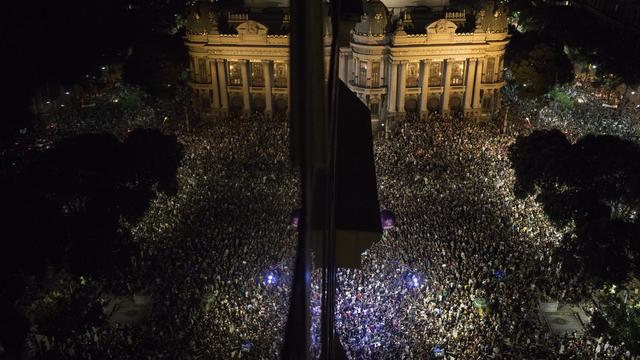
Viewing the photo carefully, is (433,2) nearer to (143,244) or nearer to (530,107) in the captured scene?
(530,107)

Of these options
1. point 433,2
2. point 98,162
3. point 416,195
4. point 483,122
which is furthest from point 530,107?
point 98,162

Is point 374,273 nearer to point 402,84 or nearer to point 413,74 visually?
point 402,84

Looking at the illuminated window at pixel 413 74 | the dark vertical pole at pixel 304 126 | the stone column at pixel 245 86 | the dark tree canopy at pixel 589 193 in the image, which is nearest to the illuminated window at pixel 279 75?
the stone column at pixel 245 86

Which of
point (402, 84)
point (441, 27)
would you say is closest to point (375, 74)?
point (402, 84)

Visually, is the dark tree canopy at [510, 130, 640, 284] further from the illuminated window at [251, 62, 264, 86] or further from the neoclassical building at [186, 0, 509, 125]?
the illuminated window at [251, 62, 264, 86]

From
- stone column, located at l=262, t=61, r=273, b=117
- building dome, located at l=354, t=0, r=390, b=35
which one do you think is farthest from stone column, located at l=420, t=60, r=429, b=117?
stone column, located at l=262, t=61, r=273, b=117
